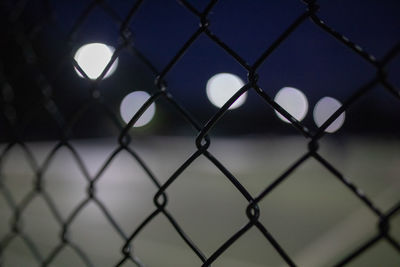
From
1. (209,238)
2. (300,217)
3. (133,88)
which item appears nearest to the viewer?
(209,238)

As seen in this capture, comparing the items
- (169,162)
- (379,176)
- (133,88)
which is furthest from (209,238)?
(133,88)

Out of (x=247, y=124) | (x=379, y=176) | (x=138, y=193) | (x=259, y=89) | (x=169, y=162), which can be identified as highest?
(x=247, y=124)

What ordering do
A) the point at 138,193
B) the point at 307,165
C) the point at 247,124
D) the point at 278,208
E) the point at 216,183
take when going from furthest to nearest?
1. the point at 247,124
2. the point at 307,165
3. the point at 216,183
4. the point at 138,193
5. the point at 278,208

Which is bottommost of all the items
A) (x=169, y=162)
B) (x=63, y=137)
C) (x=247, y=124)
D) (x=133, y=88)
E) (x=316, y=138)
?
(x=316, y=138)

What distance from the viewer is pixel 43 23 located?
1.12m

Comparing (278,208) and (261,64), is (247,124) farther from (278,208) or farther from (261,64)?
(261,64)

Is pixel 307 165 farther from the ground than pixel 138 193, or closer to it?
closer to it

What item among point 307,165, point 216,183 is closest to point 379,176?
point 307,165

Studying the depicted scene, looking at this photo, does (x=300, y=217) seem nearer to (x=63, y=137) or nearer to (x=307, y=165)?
(x=63, y=137)

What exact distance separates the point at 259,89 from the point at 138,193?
494 centimetres

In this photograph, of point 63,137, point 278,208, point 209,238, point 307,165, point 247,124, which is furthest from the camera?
point 247,124

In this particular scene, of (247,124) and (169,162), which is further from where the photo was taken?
(247,124)

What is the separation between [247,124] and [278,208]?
15.4 m

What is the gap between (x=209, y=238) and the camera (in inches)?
121
